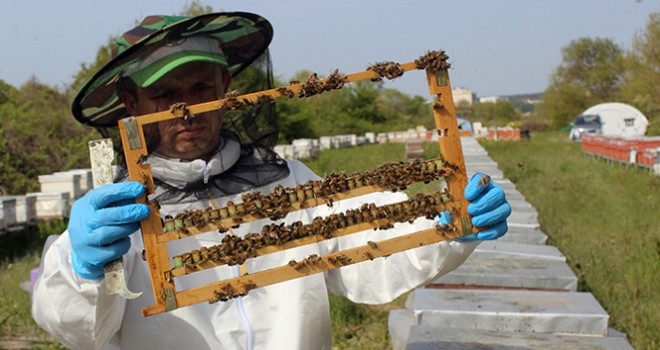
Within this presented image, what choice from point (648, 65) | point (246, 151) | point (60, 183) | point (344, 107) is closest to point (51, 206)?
point (60, 183)

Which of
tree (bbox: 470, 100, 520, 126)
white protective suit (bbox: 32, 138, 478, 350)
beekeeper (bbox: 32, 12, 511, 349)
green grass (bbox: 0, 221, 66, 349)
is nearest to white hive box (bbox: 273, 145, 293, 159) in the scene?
green grass (bbox: 0, 221, 66, 349)

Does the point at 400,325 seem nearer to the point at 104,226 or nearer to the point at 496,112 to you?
the point at 104,226

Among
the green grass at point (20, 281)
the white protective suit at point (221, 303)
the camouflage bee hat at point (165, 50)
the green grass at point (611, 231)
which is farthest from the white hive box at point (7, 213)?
the white protective suit at point (221, 303)

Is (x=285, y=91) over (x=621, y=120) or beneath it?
over

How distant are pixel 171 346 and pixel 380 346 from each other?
2786 millimetres

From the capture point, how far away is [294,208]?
1.78 m

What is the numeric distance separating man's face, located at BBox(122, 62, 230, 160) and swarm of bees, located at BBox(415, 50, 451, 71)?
2.74ft

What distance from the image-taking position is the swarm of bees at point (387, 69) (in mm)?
1778

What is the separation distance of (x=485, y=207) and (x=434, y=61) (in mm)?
502

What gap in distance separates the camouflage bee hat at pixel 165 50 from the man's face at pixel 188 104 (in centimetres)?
5

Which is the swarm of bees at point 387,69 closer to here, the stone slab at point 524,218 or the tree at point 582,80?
the stone slab at point 524,218

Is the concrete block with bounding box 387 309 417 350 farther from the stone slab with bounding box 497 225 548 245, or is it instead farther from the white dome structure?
the white dome structure

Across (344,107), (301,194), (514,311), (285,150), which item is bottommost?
(514,311)

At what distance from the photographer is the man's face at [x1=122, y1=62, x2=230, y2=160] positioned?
2.13 m
